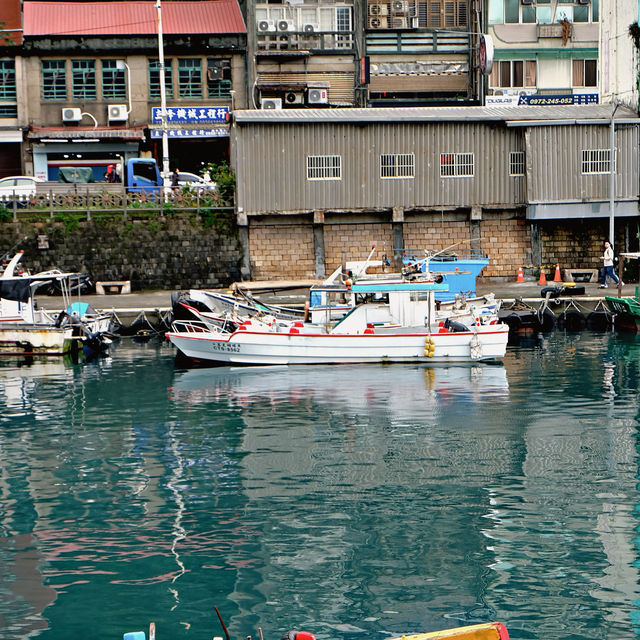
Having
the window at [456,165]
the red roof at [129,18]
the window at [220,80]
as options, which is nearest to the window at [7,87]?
the red roof at [129,18]

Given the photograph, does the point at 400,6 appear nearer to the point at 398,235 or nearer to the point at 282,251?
the point at 398,235

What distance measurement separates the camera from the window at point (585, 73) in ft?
197

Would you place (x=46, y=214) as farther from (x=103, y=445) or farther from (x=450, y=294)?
(x=103, y=445)

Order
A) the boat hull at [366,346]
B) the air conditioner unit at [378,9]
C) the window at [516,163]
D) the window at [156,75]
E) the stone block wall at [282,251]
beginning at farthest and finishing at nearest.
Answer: the air conditioner unit at [378,9], the window at [156,75], the window at [516,163], the stone block wall at [282,251], the boat hull at [366,346]

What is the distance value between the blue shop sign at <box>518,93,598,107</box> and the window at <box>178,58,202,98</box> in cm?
1710

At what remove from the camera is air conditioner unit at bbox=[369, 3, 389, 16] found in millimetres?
59375

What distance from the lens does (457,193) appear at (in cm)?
4800

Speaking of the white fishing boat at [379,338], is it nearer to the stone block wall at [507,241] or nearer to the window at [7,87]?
the stone block wall at [507,241]

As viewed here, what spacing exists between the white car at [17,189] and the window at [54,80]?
8580mm

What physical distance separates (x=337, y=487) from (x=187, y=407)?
942cm

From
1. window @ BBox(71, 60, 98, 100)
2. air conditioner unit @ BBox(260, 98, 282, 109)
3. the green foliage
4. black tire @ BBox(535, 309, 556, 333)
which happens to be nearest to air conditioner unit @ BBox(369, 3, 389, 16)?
air conditioner unit @ BBox(260, 98, 282, 109)

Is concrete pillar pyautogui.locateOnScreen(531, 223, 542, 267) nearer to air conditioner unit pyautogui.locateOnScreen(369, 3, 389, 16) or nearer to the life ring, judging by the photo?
the life ring

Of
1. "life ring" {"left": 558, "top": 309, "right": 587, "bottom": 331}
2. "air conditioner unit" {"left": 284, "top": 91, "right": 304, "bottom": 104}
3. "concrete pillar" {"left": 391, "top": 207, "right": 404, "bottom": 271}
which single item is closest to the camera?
"life ring" {"left": 558, "top": 309, "right": 587, "bottom": 331}

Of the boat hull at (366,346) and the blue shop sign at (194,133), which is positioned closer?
the boat hull at (366,346)
